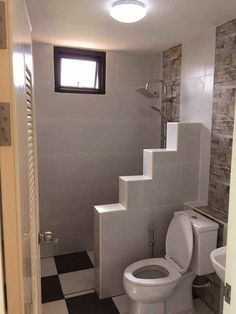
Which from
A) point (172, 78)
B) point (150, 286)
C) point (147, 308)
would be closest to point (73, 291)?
point (147, 308)

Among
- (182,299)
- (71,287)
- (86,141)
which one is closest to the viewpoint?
(182,299)

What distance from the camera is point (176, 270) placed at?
6.77ft

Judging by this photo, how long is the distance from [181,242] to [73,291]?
1.08 m

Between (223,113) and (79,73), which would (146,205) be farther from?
(79,73)

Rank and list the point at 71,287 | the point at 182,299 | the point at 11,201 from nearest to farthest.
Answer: the point at 11,201 → the point at 182,299 → the point at 71,287

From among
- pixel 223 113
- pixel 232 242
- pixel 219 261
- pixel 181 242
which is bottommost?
pixel 181 242

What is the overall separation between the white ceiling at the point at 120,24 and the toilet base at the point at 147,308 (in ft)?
6.87

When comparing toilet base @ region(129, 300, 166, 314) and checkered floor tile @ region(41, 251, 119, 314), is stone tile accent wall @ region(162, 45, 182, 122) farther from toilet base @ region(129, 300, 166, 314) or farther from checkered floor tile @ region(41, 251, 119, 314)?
checkered floor tile @ region(41, 251, 119, 314)

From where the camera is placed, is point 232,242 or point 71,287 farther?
point 71,287

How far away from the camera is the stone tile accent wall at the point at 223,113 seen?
199 cm

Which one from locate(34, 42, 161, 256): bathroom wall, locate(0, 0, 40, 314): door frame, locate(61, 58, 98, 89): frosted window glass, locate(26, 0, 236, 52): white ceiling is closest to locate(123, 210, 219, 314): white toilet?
locate(34, 42, 161, 256): bathroom wall

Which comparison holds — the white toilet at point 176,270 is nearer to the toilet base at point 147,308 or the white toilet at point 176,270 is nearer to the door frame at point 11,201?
the toilet base at point 147,308

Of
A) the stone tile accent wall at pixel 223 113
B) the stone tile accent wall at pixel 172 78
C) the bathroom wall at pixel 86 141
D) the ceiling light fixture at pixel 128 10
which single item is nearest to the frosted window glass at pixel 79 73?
the bathroom wall at pixel 86 141

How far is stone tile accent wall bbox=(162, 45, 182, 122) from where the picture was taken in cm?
263
